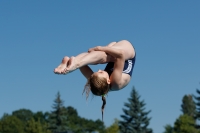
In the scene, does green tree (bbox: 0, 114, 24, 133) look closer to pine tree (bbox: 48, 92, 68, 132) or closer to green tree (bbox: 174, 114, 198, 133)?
pine tree (bbox: 48, 92, 68, 132)

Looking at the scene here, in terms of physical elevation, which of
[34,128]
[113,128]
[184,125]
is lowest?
[184,125]

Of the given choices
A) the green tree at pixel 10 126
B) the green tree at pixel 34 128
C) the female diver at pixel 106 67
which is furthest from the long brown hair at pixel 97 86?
the green tree at pixel 10 126

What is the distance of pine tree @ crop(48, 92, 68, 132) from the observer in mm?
84625

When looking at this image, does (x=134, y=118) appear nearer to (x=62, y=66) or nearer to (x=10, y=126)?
(x=10, y=126)

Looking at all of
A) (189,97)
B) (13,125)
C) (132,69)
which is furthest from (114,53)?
(189,97)

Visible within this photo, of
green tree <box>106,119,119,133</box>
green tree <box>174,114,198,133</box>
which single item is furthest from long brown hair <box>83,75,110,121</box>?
green tree <box>106,119,119,133</box>

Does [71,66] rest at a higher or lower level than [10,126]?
lower

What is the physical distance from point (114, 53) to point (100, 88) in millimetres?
782

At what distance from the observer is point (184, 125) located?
7150 cm

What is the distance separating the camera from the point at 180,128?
2810 inches

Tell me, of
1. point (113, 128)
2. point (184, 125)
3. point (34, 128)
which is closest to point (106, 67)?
point (184, 125)

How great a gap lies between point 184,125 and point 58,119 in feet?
75.4

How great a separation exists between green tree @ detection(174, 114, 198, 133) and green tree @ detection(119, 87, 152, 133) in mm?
7027

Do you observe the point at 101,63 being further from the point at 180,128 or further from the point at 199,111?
the point at 199,111
